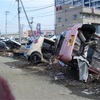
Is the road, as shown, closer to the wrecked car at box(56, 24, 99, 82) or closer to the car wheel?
the wrecked car at box(56, 24, 99, 82)

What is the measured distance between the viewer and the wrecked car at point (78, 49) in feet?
28.3

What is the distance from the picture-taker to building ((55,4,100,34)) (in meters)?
74.4

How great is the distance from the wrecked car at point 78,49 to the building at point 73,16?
2481 inches

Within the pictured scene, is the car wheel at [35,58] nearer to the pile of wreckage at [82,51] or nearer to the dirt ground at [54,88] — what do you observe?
the dirt ground at [54,88]

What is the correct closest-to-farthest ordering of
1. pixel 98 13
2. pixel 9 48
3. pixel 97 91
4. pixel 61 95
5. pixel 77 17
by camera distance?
pixel 61 95
pixel 97 91
pixel 9 48
pixel 77 17
pixel 98 13

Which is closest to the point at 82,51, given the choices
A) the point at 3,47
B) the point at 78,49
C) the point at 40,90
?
the point at 78,49

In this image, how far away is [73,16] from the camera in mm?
77062

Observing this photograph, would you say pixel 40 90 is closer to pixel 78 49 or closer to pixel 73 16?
pixel 78 49

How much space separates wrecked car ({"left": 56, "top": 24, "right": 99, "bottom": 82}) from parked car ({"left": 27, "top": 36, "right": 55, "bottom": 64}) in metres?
3.78

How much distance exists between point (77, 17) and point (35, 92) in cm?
6903

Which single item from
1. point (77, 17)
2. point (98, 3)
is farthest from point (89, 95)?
point (98, 3)

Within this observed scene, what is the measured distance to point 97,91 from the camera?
734cm

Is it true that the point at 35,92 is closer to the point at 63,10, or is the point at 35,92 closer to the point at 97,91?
the point at 97,91

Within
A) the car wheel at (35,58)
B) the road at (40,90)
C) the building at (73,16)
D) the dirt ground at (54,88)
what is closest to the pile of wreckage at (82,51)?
the dirt ground at (54,88)
